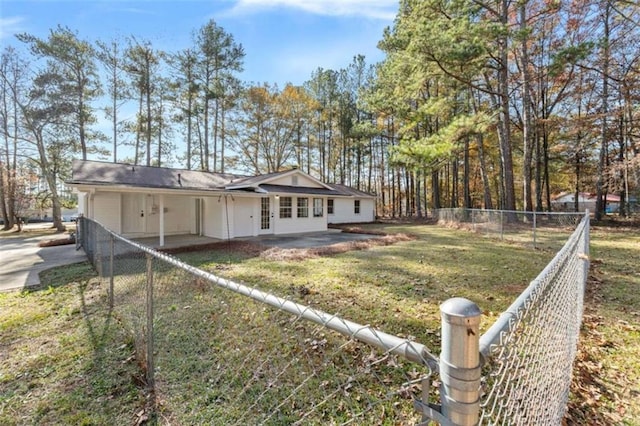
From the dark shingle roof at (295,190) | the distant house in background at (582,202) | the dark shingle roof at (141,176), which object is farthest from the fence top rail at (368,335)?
the distant house in background at (582,202)

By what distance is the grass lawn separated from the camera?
2.54 metres

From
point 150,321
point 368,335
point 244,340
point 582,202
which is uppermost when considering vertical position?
point 582,202

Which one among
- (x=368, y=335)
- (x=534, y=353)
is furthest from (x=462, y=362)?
(x=534, y=353)

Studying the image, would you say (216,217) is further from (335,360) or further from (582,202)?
(582,202)

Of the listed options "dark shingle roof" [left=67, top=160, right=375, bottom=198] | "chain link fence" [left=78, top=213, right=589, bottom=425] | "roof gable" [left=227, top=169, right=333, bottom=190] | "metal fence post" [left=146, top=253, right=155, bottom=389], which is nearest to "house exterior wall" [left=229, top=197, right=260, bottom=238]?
"dark shingle roof" [left=67, top=160, right=375, bottom=198]

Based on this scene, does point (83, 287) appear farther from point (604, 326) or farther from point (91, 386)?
point (604, 326)

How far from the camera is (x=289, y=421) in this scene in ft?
7.75

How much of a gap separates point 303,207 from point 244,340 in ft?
42.1

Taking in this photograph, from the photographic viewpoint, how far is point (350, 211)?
23.5 metres

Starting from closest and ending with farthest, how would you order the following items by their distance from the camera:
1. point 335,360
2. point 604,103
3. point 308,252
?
point 335,360 → point 308,252 → point 604,103

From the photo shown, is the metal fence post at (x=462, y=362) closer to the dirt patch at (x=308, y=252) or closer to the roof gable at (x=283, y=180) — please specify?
the dirt patch at (x=308, y=252)

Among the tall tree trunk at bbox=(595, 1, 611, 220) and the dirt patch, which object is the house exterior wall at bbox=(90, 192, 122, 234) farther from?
the tall tree trunk at bbox=(595, 1, 611, 220)

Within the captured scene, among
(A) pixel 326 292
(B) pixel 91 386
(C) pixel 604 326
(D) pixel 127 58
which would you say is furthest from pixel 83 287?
(D) pixel 127 58

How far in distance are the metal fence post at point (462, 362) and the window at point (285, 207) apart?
14.6m
